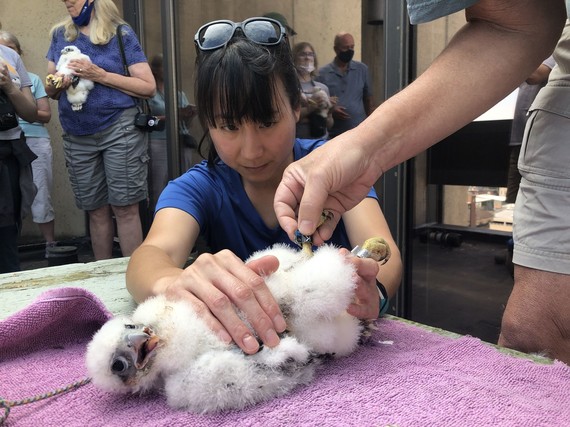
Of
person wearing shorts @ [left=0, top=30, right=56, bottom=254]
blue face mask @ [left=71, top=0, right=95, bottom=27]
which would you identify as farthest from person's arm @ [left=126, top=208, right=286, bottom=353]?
person wearing shorts @ [left=0, top=30, right=56, bottom=254]

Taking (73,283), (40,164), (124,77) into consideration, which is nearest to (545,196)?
(73,283)

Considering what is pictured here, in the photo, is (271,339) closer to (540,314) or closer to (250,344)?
(250,344)

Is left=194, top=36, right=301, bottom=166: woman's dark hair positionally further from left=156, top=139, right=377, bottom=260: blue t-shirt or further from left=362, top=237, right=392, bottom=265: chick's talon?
left=362, top=237, right=392, bottom=265: chick's talon

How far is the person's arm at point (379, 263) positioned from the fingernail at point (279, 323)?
176mm

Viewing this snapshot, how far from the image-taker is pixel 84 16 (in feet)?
10.2

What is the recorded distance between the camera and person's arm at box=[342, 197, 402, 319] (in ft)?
3.04

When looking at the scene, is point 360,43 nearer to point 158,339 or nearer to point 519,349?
point 519,349

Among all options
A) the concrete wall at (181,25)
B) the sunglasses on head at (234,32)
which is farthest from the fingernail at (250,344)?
the concrete wall at (181,25)

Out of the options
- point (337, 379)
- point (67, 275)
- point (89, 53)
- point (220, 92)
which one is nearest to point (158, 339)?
point (337, 379)

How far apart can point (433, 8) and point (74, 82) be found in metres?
2.71

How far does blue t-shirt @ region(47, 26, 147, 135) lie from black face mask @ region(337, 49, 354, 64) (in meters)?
1.32

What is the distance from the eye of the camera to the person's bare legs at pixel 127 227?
10.8ft

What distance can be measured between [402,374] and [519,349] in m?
0.31

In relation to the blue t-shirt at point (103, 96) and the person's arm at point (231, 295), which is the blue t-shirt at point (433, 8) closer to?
the person's arm at point (231, 295)
